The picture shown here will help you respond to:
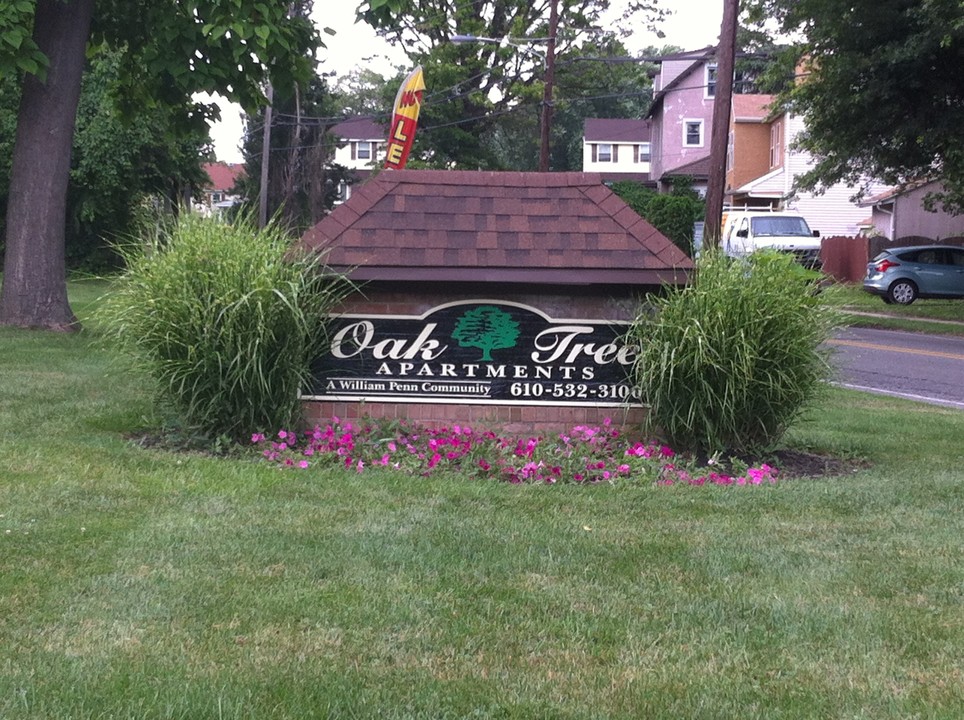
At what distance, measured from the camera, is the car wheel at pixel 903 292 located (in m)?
27.5

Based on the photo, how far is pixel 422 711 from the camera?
3.48 m

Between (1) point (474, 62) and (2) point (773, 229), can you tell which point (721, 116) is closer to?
(2) point (773, 229)

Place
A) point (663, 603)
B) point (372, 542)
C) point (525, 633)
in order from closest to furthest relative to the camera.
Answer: point (525, 633) < point (663, 603) < point (372, 542)

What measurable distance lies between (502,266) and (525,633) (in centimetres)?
400

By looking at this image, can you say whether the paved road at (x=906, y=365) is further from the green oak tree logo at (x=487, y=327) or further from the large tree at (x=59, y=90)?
the large tree at (x=59, y=90)

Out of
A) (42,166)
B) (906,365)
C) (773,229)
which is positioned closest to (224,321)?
(42,166)

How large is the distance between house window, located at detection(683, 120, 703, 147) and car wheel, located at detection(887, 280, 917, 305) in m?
28.4

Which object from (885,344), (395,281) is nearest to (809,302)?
(395,281)

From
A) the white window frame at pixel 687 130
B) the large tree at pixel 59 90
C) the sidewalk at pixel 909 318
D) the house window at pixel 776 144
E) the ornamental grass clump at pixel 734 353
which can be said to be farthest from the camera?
the white window frame at pixel 687 130

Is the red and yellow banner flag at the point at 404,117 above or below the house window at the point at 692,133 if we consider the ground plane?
below

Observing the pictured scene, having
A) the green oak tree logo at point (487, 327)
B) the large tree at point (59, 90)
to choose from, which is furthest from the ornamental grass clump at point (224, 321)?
the large tree at point (59, 90)

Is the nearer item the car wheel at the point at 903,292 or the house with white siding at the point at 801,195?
the car wheel at the point at 903,292

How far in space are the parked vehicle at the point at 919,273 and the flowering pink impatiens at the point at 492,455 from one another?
2165 centimetres

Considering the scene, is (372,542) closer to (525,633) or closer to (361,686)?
(525,633)
